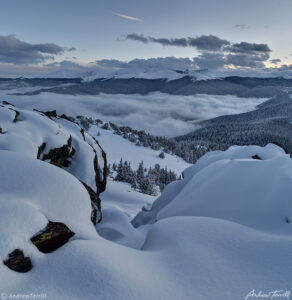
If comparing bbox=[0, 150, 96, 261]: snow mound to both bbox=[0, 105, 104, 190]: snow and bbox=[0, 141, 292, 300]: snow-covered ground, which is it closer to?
bbox=[0, 141, 292, 300]: snow-covered ground

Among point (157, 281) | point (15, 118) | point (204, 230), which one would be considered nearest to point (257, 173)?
point (204, 230)

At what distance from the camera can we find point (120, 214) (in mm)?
17000

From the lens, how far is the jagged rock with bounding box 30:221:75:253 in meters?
6.28

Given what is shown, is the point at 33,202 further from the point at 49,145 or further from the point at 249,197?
the point at 49,145

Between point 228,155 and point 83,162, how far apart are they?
1458cm

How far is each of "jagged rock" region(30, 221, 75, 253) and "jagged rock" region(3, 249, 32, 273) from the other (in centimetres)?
56

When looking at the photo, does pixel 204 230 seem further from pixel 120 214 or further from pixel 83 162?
pixel 83 162

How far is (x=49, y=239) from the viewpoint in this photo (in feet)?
20.7

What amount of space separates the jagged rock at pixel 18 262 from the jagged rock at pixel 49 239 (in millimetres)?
561

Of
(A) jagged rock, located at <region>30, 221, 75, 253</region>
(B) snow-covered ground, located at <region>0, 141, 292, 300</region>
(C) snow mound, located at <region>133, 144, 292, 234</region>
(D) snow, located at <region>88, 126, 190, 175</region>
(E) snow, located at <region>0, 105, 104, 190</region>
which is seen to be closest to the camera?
(B) snow-covered ground, located at <region>0, 141, 292, 300</region>

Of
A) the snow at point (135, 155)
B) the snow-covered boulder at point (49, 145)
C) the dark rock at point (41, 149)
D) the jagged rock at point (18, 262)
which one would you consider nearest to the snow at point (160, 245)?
the jagged rock at point (18, 262)

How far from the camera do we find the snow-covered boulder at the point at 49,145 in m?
14.9

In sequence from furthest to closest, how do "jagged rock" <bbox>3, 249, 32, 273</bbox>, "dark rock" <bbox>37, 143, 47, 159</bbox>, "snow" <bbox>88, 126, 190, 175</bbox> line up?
"snow" <bbox>88, 126, 190, 175</bbox>, "dark rock" <bbox>37, 143, 47, 159</bbox>, "jagged rock" <bbox>3, 249, 32, 273</bbox>

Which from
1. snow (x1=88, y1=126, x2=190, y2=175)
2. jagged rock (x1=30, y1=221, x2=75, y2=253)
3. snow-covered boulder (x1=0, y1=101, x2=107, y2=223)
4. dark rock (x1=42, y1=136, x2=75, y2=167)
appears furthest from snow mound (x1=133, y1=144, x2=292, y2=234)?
snow (x1=88, y1=126, x2=190, y2=175)
